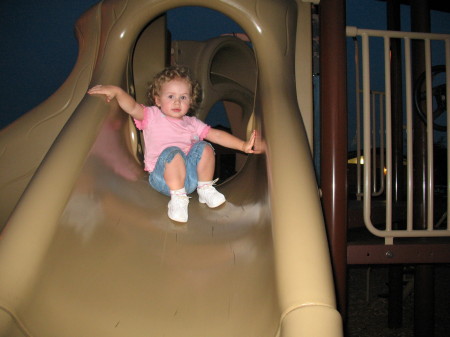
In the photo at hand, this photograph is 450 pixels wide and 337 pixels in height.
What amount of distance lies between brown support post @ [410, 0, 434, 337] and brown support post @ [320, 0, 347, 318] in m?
0.65

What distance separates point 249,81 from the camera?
308 centimetres

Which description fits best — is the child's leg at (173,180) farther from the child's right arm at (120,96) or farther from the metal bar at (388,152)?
the metal bar at (388,152)

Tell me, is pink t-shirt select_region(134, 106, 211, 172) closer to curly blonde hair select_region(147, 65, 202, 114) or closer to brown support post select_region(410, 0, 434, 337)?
curly blonde hair select_region(147, 65, 202, 114)

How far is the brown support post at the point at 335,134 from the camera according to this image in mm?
1201

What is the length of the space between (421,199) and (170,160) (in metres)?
1.23

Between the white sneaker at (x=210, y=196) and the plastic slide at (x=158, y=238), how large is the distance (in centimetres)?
3

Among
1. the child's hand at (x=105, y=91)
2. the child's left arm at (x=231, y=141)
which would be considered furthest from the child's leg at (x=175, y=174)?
the child's hand at (x=105, y=91)

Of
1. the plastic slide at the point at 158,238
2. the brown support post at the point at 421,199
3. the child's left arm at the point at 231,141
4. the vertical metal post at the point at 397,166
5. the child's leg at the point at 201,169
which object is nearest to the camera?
the plastic slide at the point at 158,238

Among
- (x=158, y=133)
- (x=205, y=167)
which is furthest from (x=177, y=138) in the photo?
(x=205, y=167)

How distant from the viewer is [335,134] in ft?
4.03

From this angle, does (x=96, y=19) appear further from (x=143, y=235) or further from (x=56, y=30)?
(x=56, y=30)

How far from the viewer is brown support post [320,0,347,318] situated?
1201 millimetres

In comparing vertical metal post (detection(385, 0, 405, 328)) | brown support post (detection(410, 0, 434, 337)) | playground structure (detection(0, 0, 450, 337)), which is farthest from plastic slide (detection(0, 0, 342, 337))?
vertical metal post (detection(385, 0, 405, 328))

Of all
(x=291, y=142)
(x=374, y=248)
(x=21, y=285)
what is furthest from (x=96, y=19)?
(x=374, y=248)
